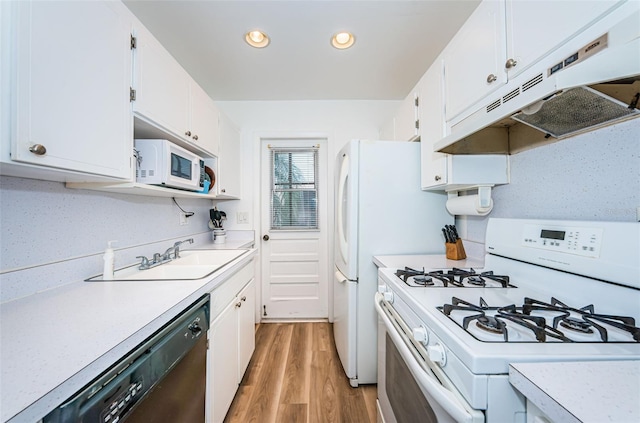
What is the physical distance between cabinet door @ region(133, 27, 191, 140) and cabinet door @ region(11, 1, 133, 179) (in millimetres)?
69

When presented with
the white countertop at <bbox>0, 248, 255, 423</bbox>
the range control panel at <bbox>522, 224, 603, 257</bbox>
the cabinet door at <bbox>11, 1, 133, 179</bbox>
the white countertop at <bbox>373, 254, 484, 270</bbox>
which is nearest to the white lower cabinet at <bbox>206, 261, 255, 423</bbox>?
the white countertop at <bbox>0, 248, 255, 423</bbox>

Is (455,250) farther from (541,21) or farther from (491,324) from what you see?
(541,21)

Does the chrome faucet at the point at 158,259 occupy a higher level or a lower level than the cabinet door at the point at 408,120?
lower

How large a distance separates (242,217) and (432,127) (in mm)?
2010

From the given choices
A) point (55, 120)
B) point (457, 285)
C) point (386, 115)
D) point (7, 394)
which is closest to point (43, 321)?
point (7, 394)

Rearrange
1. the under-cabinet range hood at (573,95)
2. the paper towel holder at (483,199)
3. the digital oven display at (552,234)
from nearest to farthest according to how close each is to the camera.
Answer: the under-cabinet range hood at (573,95) → the digital oven display at (552,234) → the paper towel holder at (483,199)

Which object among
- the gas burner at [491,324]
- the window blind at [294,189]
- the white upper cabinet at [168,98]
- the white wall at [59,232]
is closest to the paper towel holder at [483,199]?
the gas burner at [491,324]

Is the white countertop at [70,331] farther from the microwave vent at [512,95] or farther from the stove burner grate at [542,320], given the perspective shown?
the microwave vent at [512,95]

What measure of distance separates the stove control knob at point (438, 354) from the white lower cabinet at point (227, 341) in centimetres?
97

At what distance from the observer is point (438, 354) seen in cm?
65

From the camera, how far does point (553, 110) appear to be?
2.69 feet

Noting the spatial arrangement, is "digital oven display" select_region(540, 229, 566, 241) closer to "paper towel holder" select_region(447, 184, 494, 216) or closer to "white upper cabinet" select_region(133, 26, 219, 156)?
"paper towel holder" select_region(447, 184, 494, 216)

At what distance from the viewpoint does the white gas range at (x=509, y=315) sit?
0.53 meters

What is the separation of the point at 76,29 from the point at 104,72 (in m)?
0.14
